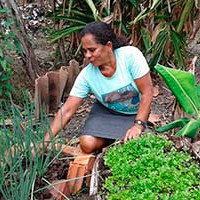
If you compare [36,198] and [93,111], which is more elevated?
[93,111]

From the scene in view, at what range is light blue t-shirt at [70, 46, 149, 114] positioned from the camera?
266 centimetres

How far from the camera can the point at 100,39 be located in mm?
2525

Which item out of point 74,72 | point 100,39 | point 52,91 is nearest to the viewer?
point 100,39

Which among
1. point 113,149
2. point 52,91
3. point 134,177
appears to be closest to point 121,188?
point 134,177

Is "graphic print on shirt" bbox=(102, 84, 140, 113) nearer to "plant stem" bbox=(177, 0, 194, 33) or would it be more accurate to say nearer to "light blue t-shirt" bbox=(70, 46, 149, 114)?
"light blue t-shirt" bbox=(70, 46, 149, 114)

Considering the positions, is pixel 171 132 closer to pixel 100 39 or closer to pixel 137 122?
pixel 137 122

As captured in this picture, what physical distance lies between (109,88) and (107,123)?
0.72ft

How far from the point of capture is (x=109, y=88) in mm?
2715

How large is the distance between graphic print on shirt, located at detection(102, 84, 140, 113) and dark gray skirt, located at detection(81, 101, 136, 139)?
0.05 metres

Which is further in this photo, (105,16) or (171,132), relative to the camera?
(105,16)

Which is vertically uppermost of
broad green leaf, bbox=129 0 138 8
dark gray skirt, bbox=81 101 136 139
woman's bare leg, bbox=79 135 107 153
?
broad green leaf, bbox=129 0 138 8

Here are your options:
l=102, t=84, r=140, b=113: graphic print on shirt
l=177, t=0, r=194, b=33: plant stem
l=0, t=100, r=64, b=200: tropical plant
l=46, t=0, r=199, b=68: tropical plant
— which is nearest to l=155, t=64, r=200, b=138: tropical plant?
l=102, t=84, r=140, b=113: graphic print on shirt

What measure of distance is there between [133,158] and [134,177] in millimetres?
138

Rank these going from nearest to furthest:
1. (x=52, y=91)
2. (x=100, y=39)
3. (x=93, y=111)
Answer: (x=100, y=39) → (x=93, y=111) → (x=52, y=91)
